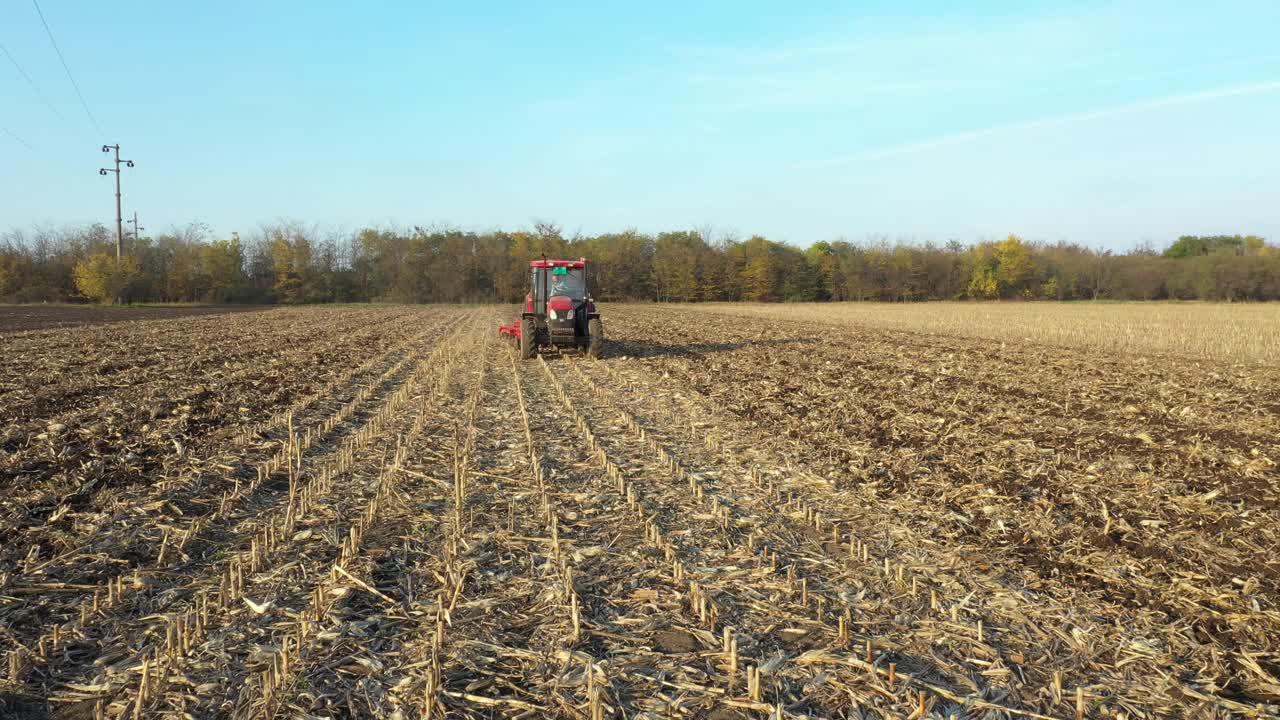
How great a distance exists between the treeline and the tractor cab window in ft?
147

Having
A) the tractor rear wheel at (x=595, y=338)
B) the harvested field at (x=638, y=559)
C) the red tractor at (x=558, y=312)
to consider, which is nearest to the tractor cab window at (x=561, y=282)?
the red tractor at (x=558, y=312)

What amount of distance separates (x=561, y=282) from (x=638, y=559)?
11.7 meters

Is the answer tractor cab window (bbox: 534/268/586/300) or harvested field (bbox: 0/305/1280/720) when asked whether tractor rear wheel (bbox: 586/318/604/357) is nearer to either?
tractor cab window (bbox: 534/268/586/300)

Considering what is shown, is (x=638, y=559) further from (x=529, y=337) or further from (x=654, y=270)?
(x=654, y=270)

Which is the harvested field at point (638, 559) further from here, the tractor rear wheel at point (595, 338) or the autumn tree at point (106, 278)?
the autumn tree at point (106, 278)

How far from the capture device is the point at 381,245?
75250 mm

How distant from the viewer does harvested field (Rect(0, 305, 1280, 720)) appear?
11.3 ft

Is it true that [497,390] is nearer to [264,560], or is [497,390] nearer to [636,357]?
[636,357]

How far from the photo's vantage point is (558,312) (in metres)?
15.7

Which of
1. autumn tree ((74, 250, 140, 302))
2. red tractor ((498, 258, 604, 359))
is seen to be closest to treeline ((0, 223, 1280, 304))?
autumn tree ((74, 250, 140, 302))

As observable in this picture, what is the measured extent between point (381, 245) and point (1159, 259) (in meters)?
80.1

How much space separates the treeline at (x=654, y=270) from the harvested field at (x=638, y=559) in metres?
52.9

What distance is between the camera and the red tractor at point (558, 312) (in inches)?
623

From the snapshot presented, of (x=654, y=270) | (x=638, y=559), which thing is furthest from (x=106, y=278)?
(x=638, y=559)
